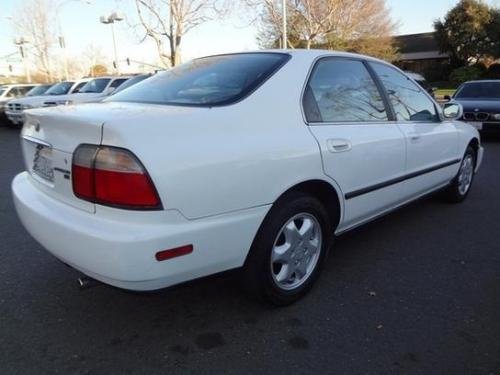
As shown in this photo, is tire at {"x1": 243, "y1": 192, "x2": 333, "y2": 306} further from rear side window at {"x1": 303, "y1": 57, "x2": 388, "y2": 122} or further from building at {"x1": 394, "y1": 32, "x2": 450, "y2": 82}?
building at {"x1": 394, "y1": 32, "x2": 450, "y2": 82}

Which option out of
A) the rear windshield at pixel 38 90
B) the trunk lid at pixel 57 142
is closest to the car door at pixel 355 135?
the trunk lid at pixel 57 142

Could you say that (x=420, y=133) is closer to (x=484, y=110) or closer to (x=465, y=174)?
(x=465, y=174)

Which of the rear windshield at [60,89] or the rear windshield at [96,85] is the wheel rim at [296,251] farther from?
the rear windshield at [60,89]

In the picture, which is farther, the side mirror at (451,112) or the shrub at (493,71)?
the shrub at (493,71)

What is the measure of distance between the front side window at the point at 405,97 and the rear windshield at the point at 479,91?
23.9 ft

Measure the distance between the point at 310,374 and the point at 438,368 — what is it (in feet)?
2.11

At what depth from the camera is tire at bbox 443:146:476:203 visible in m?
4.95

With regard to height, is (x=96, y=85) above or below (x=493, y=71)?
above

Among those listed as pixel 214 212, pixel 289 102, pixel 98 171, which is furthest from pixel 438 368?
pixel 98 171

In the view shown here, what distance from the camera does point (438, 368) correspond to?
7.48 feet

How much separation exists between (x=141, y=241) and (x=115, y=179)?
31cm

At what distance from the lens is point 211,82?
294 centimetres

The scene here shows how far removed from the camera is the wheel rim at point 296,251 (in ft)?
8.96

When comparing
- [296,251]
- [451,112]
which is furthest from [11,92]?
[296,251]
